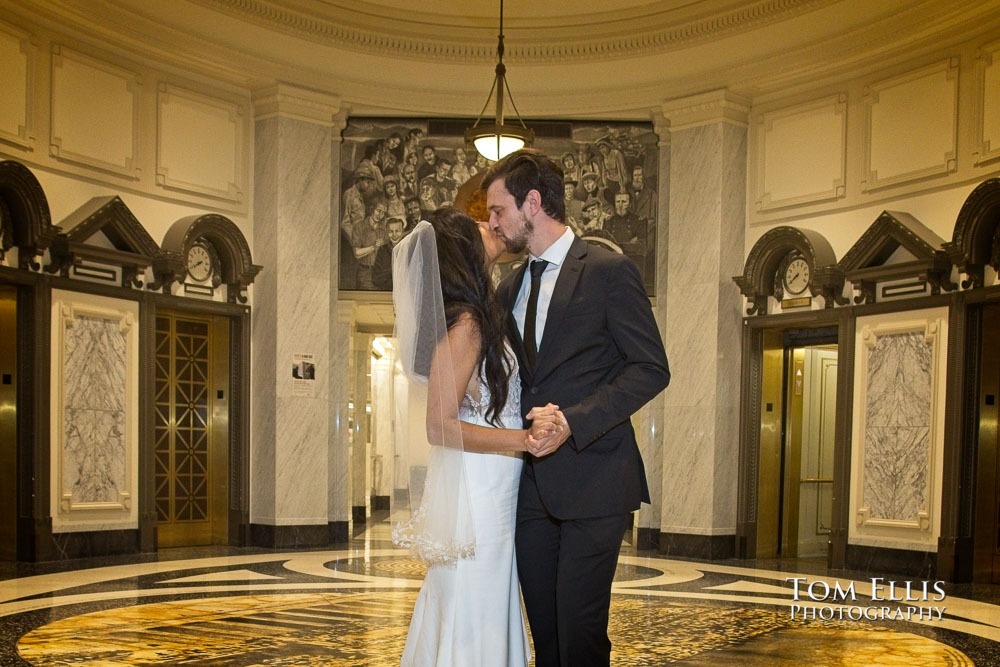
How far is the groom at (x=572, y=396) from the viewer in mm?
2945

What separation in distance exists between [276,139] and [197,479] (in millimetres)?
3919

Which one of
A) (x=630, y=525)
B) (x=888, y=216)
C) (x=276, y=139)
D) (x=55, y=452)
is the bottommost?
(x=630, y=525)

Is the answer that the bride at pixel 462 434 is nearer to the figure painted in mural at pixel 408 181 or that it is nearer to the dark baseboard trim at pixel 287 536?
the dark baseboard trim at pixel 287 536

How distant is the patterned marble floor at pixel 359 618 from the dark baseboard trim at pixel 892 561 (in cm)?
55

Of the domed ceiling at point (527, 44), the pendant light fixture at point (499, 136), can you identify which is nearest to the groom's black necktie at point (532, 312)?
the pendant light fixture at point (499, 136)

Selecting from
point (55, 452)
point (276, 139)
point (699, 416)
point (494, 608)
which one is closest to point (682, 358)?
point (699, 416)

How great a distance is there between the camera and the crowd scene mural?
12328 mm

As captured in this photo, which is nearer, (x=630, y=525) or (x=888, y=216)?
(x=888, y=216)

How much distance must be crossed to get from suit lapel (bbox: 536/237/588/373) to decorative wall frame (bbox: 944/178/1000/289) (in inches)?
281

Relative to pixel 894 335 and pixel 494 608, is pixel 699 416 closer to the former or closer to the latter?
pixel 894 335

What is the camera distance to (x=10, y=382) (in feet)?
30.6

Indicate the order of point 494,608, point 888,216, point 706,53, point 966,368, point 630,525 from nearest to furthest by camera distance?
1. point 494,608
2. point 966,368
3. point 888,216
4. point 706,53
5. point 630,525

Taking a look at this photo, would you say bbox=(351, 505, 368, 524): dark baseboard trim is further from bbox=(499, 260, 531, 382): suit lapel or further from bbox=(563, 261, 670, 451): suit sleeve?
bbox=(563, 261, 670, 451): suit sleeve

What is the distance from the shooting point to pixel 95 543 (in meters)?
9.91
